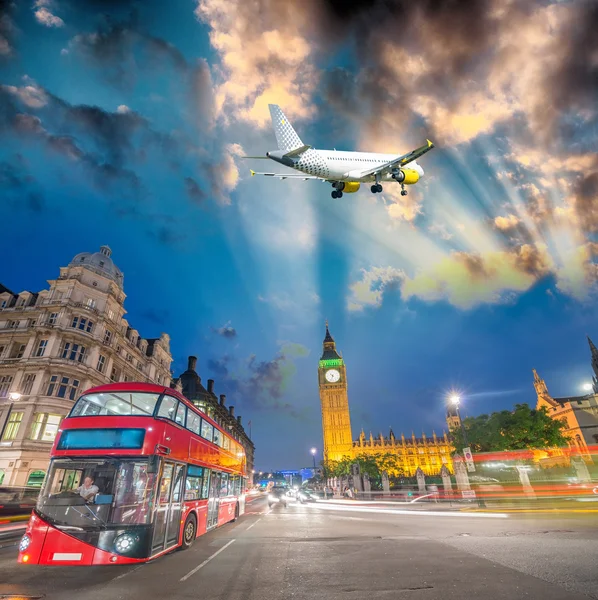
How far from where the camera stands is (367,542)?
10.9 m

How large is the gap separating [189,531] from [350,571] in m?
5.89

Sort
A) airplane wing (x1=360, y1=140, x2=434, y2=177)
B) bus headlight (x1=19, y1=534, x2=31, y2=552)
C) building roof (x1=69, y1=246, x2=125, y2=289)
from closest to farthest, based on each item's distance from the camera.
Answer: bus headlight (x1=19, y1=534, x2=31, y2=552), airplane wing (x1=360, y1=140, x2=434, y2=177), building roof (x1=69, y1=246, x2=125, y2=289)

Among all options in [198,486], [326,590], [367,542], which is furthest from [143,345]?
[326,590]

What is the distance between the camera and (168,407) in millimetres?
9672

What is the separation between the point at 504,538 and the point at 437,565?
193 inches

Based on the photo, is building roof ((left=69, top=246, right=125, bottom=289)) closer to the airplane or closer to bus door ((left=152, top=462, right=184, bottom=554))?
the airplane

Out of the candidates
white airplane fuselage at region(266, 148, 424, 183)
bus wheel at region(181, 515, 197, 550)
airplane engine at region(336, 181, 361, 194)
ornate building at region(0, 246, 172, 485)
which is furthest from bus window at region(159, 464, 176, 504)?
ornate building at region(0, 246, 172, 485)

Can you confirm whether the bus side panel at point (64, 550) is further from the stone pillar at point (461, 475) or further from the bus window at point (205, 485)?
the stone pillar at point (461, 475)

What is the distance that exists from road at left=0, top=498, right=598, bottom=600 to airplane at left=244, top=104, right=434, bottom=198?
43.3ft

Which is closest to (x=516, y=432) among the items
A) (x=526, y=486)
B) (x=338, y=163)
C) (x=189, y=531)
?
(x=526, y=486)

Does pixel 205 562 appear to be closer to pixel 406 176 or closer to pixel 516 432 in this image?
pixel 406 176

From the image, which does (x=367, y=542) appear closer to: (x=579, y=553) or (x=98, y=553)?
(x=579, y=553)

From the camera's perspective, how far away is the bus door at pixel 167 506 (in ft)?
27.4

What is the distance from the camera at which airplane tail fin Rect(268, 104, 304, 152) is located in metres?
14.5
